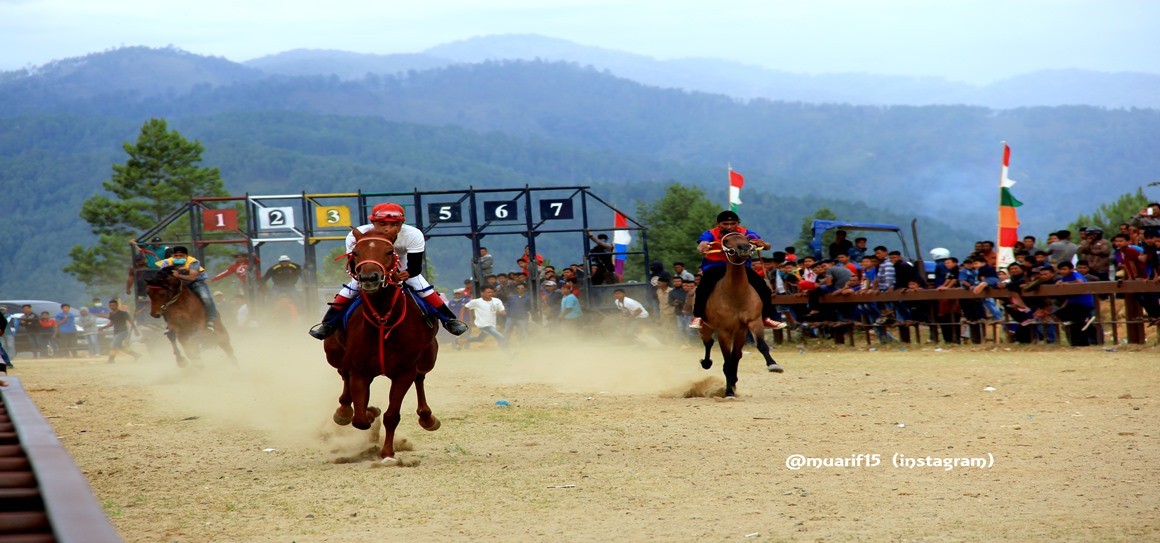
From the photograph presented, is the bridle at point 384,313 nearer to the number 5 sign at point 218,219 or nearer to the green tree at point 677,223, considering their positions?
the number 5 sign at point 218,219

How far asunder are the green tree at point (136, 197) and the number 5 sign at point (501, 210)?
163ft

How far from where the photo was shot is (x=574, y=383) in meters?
19.2

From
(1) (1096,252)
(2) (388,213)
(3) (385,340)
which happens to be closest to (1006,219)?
(1) (1096,252)

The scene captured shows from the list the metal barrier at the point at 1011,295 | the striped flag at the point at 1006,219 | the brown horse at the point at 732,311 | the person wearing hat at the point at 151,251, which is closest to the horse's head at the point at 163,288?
the person wearing hat at the point at 151,251

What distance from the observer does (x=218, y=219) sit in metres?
32.7

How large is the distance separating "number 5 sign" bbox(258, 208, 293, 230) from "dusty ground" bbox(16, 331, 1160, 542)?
1207cm

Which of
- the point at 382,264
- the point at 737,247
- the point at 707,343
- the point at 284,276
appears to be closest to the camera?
the point at 382,264

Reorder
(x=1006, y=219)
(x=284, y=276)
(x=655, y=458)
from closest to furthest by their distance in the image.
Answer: (x=655, y=458), (x=1006, y=219), (x=284, y=276)

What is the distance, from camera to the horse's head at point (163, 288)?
2198cm

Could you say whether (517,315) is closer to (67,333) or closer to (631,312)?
(631,312)

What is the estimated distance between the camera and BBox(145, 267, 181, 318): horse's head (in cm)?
2198

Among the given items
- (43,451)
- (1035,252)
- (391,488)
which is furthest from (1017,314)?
(43,451)

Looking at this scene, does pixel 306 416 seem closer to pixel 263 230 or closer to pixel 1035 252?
pixel 1035 252

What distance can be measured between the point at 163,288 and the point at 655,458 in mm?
14087
